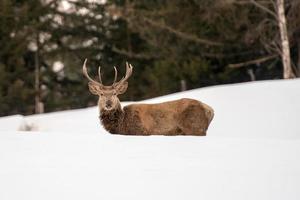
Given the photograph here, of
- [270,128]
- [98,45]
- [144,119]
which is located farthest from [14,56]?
[144,119]

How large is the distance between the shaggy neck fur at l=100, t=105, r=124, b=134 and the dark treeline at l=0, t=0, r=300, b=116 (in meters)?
11.7

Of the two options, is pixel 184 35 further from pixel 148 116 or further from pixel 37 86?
pixel 148 116

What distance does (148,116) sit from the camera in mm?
7785

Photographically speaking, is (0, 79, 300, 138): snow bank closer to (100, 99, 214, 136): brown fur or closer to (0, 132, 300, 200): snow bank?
(100, 99, 214, 136): brown fur

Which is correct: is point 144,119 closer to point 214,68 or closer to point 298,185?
point 298,185

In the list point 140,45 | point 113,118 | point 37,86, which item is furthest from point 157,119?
point 140,45

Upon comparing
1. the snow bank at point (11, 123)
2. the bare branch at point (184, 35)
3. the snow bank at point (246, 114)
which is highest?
the bare branch at point (184, 35)

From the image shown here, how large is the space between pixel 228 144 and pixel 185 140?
496 millimetres

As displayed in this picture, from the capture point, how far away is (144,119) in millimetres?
7758

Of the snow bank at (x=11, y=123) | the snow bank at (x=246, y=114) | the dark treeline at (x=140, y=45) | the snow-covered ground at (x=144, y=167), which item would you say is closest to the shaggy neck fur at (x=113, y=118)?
the snow-covered ground at (x=144, y=167)

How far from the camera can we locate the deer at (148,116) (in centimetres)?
775

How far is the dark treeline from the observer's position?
67.1 ft

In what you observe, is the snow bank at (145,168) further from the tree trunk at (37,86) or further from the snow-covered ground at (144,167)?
the tree trunk at (37,86)

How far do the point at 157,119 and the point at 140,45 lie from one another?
18968 mm
